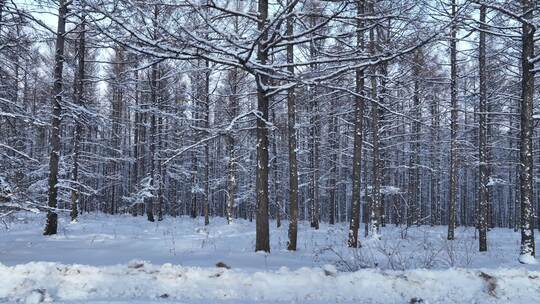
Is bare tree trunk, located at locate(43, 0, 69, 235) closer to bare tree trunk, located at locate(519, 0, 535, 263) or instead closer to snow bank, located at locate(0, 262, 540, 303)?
snow bank, located at locate(0, 262, 540, 303)

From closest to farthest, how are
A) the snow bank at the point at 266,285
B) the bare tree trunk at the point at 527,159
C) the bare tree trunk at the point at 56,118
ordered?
1. the snow bank at the point at 266,285
2. the bare tree trunk at the point at 527,159
3. the bare tree trunk at the point at 56,118

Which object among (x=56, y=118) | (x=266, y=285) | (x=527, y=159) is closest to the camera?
(x=266, y=285)

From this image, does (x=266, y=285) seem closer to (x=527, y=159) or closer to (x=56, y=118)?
(x=527, y=159)

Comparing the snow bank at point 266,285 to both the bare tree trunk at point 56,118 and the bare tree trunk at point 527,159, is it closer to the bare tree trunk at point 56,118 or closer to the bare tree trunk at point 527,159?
the bare tree trunk at point 527,159

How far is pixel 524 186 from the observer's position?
10.8 metres

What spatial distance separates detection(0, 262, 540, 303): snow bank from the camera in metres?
6.05

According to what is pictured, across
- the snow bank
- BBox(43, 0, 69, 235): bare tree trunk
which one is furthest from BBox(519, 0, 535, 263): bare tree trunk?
BBox(43, 0, 69, 235): bare tree trunk

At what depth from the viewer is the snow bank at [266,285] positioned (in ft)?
19.9

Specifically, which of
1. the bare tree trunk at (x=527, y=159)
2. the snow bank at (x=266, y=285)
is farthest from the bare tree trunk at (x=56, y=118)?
the bare tree trunk at (x=527, y=159)

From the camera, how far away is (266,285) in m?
6.33

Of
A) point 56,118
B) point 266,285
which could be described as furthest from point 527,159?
point 56,118

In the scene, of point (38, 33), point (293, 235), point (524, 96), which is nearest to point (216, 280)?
point (293, 235)

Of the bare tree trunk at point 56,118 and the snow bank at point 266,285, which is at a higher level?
the bare tree trunk at point 56,118

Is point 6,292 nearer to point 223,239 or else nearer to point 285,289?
point 285,289
